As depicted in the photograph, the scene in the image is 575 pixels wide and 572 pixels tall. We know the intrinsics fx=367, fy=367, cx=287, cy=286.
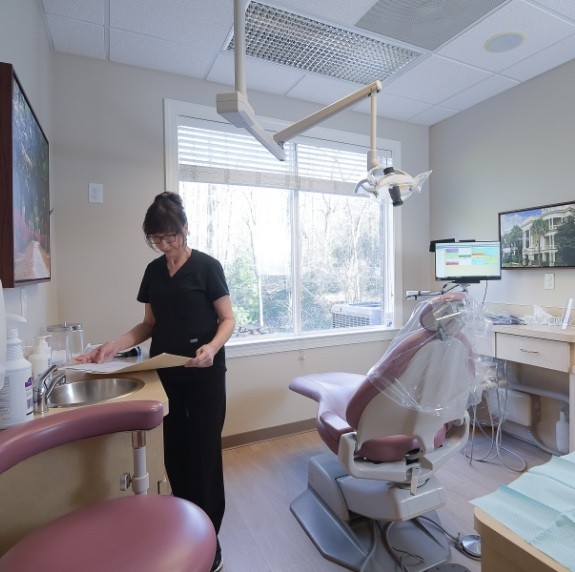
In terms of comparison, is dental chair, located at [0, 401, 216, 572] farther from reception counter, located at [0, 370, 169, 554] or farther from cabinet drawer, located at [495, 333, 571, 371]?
cabinet drawer, located at [495, 333, 571, 371]

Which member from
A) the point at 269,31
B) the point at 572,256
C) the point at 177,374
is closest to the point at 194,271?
the point at 177,374

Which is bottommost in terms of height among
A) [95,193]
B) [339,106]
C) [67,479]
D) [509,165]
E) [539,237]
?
[67,479]

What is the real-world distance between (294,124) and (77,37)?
4.77 feet

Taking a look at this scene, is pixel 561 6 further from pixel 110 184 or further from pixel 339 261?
pixel 110 184

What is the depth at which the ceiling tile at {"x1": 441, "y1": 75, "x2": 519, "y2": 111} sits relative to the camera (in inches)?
101

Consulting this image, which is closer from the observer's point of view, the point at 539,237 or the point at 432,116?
the point at 539,237

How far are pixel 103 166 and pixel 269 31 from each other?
1239 millimetres

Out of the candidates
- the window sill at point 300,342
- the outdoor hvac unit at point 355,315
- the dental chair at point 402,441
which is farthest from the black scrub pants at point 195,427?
the outdoor hvac unit at point 355,315

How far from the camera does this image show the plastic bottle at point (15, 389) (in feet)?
2.65

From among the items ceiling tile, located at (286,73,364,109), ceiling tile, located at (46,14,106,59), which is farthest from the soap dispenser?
ceiling tile, located at (286,73,364,109)

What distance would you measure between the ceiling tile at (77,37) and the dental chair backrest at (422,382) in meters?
2.20

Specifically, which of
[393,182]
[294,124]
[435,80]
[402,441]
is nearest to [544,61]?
[435,80]

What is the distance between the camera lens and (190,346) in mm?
1445

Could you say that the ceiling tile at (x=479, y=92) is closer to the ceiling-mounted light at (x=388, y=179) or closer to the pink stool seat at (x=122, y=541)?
the ceiling-mounted light at (x=388, y=179)
